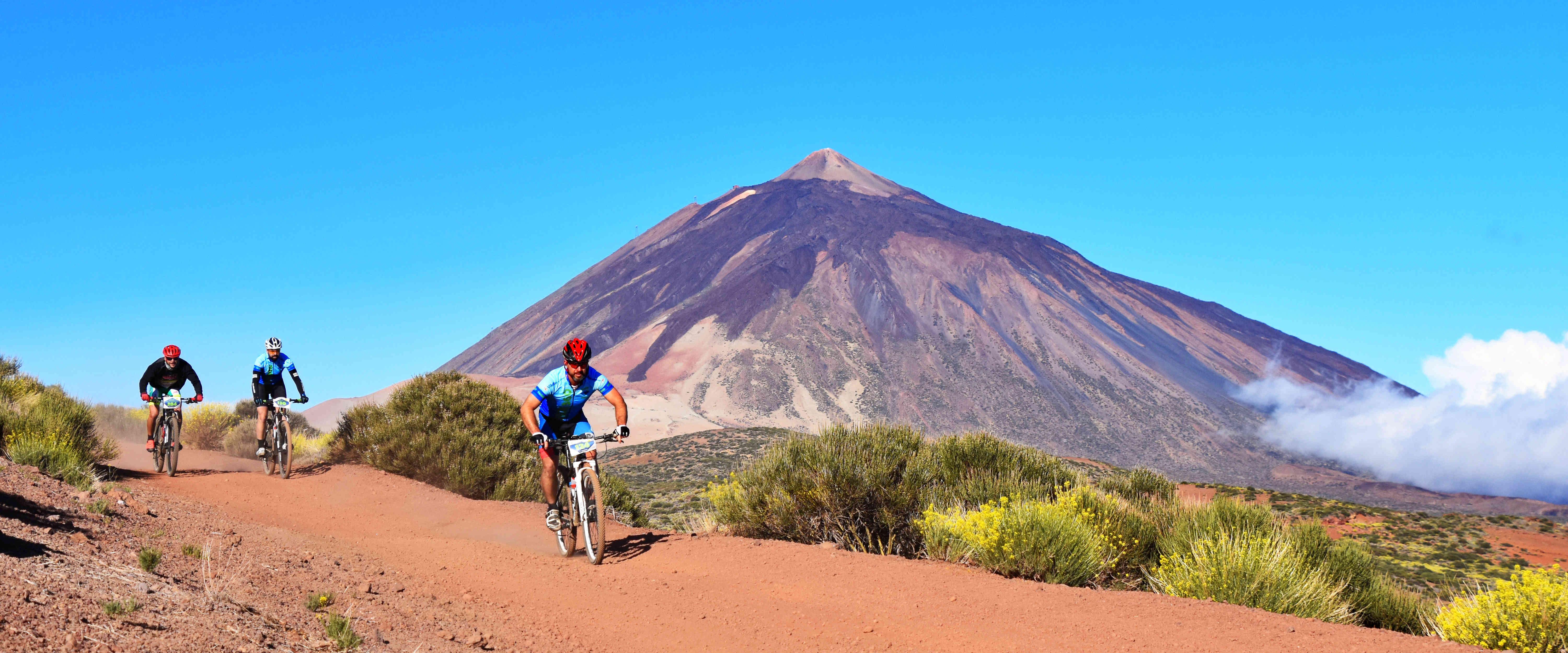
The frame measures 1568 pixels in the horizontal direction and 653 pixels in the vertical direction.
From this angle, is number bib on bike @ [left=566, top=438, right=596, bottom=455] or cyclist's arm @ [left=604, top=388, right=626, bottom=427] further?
number bib on bike @ [left=566, top=438, right=596, bottom=455]

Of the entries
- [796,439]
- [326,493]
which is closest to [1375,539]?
[796,439]

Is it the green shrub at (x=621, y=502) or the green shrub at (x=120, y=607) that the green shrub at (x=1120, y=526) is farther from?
the green shrub at (x=120, y=607)

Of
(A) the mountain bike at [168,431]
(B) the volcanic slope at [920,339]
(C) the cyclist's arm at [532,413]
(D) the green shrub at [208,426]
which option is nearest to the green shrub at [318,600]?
(C) the cyclist's arm at [532,413]

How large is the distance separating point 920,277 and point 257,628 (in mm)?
137138

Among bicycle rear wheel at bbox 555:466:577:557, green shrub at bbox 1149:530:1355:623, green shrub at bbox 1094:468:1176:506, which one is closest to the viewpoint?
green shrub at bbox 1149:530:1355:623

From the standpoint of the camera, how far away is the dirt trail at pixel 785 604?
625 cm

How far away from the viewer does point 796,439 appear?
1159 cm

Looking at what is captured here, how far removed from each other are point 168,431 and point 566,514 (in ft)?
25.1

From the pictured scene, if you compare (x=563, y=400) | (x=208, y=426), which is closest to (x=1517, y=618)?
(x=563, y=400)

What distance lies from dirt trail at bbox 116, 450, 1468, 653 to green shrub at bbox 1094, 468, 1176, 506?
15.3 feet

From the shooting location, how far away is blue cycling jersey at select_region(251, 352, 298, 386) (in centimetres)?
1316

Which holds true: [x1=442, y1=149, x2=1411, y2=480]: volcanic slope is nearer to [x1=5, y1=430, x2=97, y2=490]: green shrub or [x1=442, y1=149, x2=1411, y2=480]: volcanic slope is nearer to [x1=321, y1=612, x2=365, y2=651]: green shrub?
[x1=5, y1=430, x2=97, y2=490]: green shrub

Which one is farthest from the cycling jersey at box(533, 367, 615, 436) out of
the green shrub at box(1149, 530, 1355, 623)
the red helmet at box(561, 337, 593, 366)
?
the green shrub at box(1149, 530, 1355, 623)

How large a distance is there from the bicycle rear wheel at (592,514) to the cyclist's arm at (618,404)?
502 millimetres
